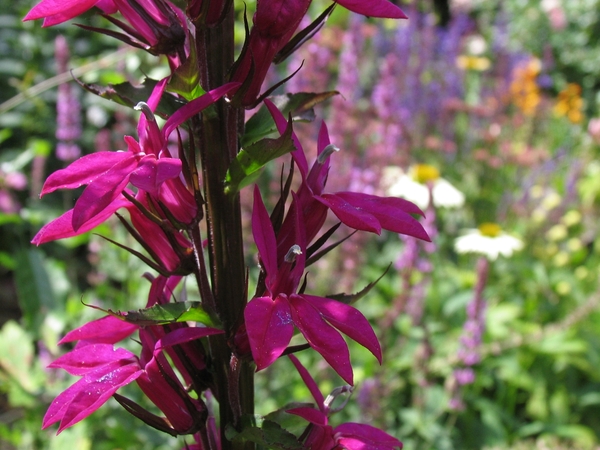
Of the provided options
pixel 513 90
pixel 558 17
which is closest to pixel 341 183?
pixel 513 90

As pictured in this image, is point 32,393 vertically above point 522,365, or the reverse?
point 522,365

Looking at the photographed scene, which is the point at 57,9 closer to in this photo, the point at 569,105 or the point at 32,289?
the point at 32,289

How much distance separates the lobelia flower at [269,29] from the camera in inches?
26.7

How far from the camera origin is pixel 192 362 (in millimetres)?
860

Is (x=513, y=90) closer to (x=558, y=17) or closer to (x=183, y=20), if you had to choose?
(x=558, y=17)

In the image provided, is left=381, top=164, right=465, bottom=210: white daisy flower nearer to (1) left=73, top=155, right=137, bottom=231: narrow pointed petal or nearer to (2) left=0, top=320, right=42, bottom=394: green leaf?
(2) left=0, top=320, right=42, bottom=394: green leaf

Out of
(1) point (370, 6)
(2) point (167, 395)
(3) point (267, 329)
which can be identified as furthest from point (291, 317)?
(1) point (370, 6)

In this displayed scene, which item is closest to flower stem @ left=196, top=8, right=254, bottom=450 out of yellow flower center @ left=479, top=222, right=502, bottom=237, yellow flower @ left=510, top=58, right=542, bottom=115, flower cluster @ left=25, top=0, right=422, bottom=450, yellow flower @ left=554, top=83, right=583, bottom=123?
flower cluster @ left=25, top=0, right=422, bottom=450

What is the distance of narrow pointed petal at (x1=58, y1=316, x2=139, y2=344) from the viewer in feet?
2.66

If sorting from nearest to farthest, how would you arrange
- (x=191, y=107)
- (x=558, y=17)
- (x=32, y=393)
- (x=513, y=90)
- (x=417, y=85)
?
(x=191, y=107) < (x=32, y=393) < (x=417, y=85) < (x=513, y=90) < (x=558, y=17)

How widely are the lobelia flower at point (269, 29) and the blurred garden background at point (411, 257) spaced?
677 mm

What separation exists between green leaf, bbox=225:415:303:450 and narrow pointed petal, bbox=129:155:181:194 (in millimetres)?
338

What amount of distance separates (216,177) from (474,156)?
3.46 metres

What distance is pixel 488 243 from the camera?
267 cm
